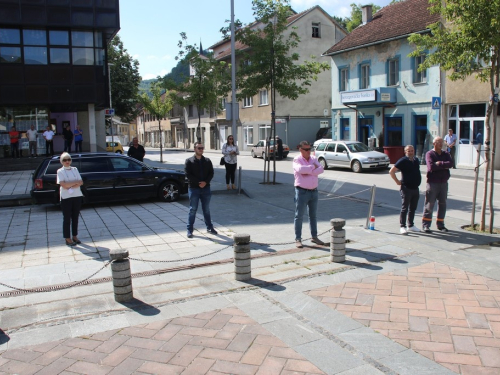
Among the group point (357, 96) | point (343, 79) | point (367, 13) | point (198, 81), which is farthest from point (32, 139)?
point (367, 13)

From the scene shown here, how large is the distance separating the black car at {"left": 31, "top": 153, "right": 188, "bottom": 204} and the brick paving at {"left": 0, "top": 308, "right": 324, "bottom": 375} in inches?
305

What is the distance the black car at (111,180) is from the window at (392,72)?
18.0 metres

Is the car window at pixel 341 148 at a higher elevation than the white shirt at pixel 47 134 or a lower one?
lower

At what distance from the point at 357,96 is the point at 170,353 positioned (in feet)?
83.0

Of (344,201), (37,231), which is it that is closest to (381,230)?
(344,201)

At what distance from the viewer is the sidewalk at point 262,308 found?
4.11m

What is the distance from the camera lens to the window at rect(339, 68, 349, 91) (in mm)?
30853

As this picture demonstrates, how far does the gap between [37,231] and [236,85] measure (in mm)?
10351

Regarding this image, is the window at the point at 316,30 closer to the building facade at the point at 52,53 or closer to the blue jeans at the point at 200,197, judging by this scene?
the building facade at the point at 52,53

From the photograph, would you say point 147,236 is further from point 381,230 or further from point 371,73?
point 371,73

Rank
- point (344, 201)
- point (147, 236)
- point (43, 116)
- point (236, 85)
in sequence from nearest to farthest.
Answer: point (147, 236) < point (344, 201) < point (236, 85) < point (43, 116)

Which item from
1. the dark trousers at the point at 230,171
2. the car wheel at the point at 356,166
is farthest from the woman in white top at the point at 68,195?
the car wheel at the point at 356,166

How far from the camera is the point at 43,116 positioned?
85.1 ft

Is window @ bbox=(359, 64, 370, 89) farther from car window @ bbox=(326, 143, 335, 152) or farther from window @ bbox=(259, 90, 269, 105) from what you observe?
window @ bbox=(259, 90, 269, 105)
